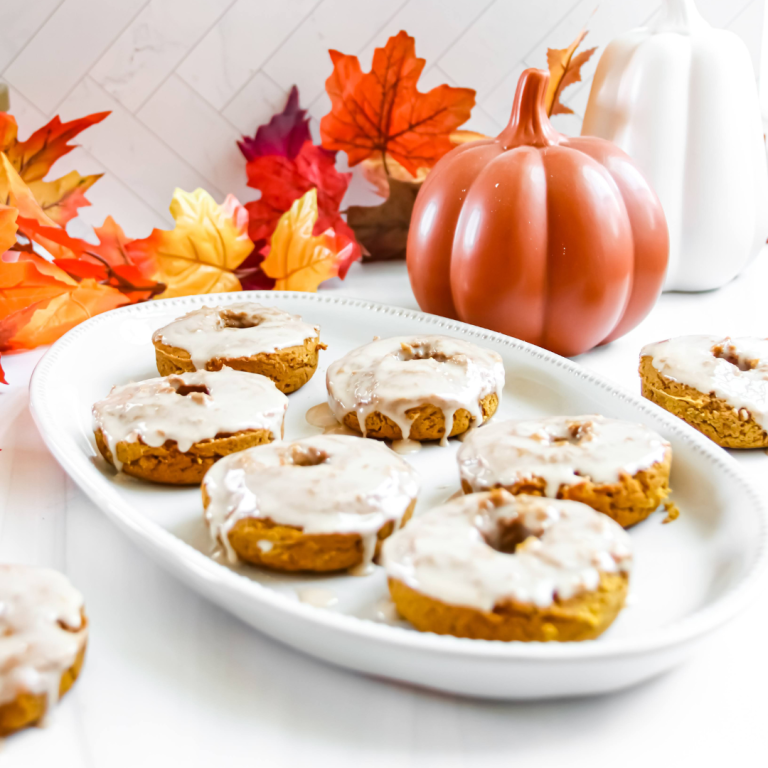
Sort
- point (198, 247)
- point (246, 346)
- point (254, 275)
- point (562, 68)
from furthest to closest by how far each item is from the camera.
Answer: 1. point (562, 68)
2. point (254, 275)
3. point (198, 247)
4. point (246, 346)

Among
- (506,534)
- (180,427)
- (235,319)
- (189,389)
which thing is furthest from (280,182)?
(506,534)

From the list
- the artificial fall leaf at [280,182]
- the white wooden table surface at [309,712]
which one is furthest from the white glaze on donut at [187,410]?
the artificial fall leaf at [280,182]

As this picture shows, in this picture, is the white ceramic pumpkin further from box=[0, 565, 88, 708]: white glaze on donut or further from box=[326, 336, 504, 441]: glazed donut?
box=[0, 565, 88, 708]: white glaze on donut

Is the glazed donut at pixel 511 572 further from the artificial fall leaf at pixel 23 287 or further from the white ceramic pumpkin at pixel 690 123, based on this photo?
the white ceramic pumpkin at pixel 690 123

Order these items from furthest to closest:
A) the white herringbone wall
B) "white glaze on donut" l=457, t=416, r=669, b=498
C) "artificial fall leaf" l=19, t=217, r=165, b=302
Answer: the white herringbone wall
"artificial fall leaf" l=19, t=217, r=165, b=302
"white glaze on donut" l=457, t=416, r=669, b=498

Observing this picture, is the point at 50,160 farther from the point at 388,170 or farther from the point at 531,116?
the point at 531,116

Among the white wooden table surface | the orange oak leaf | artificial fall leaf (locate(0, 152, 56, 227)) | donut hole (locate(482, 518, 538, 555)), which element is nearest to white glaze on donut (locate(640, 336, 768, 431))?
the white wooden table surface
